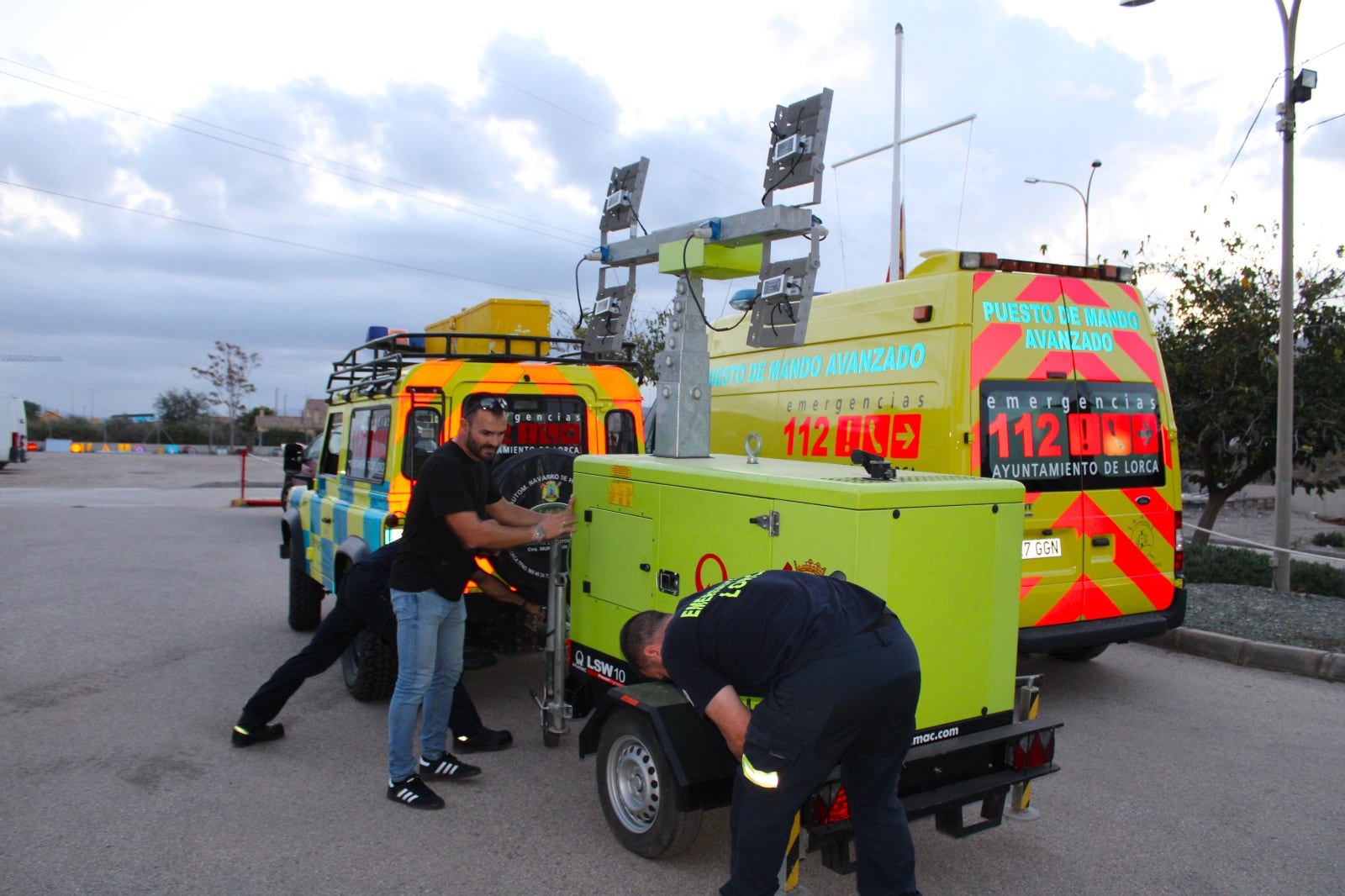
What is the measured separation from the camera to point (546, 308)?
7973mm

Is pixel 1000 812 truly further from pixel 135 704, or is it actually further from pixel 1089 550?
pixel 135 704

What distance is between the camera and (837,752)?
2.95m

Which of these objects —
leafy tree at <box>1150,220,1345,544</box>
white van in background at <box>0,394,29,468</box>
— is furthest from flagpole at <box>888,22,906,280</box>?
white van in background at <box>0,394,29,468</box>

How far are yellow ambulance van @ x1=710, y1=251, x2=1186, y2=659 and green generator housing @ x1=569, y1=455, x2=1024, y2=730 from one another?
5.63 ft

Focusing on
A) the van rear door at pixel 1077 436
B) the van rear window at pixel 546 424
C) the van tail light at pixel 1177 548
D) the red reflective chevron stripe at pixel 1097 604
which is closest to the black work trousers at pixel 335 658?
the van rear window at pixel 546 424

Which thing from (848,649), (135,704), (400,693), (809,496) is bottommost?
(135,704)

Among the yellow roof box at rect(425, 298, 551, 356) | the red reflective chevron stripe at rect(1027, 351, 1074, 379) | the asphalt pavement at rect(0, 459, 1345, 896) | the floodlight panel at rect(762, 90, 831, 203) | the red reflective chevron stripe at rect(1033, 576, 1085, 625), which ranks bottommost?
the asphalt pavement at rect(0, 459, 1345, 896)

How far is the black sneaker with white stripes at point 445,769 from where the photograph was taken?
4.80 m

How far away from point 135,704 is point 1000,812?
5185 mm

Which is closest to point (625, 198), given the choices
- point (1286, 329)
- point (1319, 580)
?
point (1286, 329)

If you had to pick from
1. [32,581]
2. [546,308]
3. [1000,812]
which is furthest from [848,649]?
[32,581]

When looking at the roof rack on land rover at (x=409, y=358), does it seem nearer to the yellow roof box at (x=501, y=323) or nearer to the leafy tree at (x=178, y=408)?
the yellow roof box at (x=501, y=323)

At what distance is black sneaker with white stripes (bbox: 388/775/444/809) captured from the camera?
14.7 ft

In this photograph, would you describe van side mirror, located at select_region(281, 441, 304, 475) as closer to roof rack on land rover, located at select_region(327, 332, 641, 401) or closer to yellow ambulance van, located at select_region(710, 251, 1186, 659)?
roof rack on land rover, located at select_region(327, 332, 641, 401)
